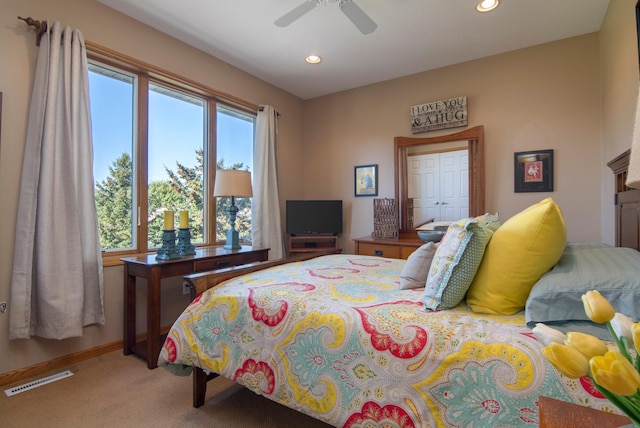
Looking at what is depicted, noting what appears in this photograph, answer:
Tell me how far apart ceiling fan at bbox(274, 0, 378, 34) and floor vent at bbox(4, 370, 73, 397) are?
288 cm

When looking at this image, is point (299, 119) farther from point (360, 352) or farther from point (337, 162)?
point (360, 352)

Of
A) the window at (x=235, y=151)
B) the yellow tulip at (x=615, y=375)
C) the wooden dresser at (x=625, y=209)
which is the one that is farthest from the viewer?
the window at (x=235, y=151)

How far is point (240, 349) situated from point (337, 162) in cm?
318

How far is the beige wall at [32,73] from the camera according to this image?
2.06m

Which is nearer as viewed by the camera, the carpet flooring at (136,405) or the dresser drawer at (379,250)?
the carpet flooring at (136,405)

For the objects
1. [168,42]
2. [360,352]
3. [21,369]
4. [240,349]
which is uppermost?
Result: [168,42]

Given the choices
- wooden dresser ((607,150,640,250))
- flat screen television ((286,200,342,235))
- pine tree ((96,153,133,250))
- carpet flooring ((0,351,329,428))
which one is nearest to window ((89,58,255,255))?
pine tree ((96,153,133,250))

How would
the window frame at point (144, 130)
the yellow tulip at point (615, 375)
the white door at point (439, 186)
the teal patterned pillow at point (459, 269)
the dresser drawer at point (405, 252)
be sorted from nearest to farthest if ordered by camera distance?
the yellow tulip at point (615, 375) < the teal patterned pillow at point (459, 269) < the window frame at point (144, 130) < the dresser drawer at point (405, 252) < the white door at point (439, 186)

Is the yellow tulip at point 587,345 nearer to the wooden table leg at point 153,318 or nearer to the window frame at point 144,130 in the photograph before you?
the wooden table leg at point 153,318

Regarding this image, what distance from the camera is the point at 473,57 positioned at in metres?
3.33

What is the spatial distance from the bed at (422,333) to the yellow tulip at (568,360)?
549mm

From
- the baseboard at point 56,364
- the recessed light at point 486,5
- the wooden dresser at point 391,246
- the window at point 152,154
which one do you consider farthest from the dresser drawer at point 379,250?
the baseboard at point 56,364

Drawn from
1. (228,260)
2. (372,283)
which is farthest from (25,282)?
A: (372,283)

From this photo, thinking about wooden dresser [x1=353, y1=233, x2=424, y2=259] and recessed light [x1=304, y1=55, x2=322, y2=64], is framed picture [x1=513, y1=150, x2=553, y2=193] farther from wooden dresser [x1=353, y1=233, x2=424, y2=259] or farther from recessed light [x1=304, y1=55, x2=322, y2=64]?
recessed light [x1=304, y1=55, x2=322, y2=64]
